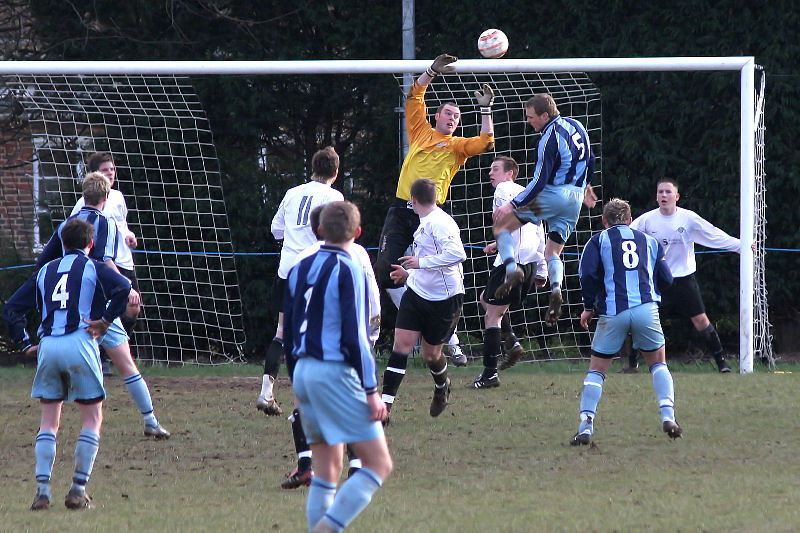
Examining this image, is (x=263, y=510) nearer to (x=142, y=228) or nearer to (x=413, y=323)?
(x=413, y=323)

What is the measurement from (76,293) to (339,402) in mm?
1950

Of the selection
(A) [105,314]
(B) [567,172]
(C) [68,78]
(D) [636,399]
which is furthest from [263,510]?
(C) [68,78]

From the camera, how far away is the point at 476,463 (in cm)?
686

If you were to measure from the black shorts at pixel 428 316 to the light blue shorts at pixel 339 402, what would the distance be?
3.36m

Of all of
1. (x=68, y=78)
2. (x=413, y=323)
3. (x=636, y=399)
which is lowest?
(x=636, y=399)

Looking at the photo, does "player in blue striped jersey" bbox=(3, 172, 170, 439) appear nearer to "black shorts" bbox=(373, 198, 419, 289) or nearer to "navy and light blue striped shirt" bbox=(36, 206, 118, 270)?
"navy and light blue striped shirt" bbox=(36, 206, 118, 270)

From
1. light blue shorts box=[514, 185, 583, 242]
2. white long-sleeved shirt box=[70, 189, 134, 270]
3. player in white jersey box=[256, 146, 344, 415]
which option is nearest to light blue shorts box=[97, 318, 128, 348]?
player in white jersey box=[256, 146, 344, 415]

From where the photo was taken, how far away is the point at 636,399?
898 centimetres

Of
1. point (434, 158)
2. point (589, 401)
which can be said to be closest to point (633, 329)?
point (589, 401)

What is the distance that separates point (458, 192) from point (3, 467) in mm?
6914

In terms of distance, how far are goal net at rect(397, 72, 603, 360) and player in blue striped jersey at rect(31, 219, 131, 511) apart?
6724 mm

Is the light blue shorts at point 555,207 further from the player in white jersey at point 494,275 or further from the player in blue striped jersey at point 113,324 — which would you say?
the player in blue striped jersey at point 113,324

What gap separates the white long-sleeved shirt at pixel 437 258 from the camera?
308 inches

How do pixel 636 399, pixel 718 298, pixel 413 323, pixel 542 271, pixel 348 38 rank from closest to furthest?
pixel 413 323 → pixel 636 399 → pixel 542 271 → pixel 718 298 → pixel 348 38
